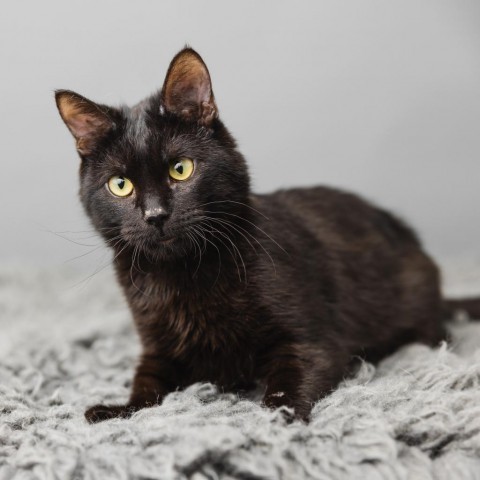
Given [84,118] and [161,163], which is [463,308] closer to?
[161,163]

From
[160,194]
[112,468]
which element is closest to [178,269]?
[160,194]

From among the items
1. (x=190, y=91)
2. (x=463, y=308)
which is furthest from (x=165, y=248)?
(x=463, y=308)

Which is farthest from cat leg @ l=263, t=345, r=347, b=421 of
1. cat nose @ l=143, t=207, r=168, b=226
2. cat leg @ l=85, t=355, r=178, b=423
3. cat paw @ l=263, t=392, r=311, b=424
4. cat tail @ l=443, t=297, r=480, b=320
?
cat tail @ l=443, t=297, r=480, b=320

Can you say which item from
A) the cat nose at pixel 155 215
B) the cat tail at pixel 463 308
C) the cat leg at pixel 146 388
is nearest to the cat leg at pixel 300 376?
the cat leg at pixel 146 388

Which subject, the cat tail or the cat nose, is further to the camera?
the cat tail

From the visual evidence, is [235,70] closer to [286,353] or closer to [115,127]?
[115,127]

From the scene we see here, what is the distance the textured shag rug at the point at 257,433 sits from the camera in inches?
40.0

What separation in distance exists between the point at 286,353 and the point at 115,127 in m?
0.58

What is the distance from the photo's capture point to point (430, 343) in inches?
68.6

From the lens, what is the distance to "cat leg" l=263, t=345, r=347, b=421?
4.04ft

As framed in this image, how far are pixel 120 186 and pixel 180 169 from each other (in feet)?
0.43

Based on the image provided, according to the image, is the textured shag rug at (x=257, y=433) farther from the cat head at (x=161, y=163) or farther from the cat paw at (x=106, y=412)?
the cat head at (x=161, y=163)

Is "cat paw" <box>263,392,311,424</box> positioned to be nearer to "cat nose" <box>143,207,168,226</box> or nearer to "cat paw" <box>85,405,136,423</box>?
"cat paw" <box>85,405,136,423</box>

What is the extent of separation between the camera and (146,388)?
1.39 m
